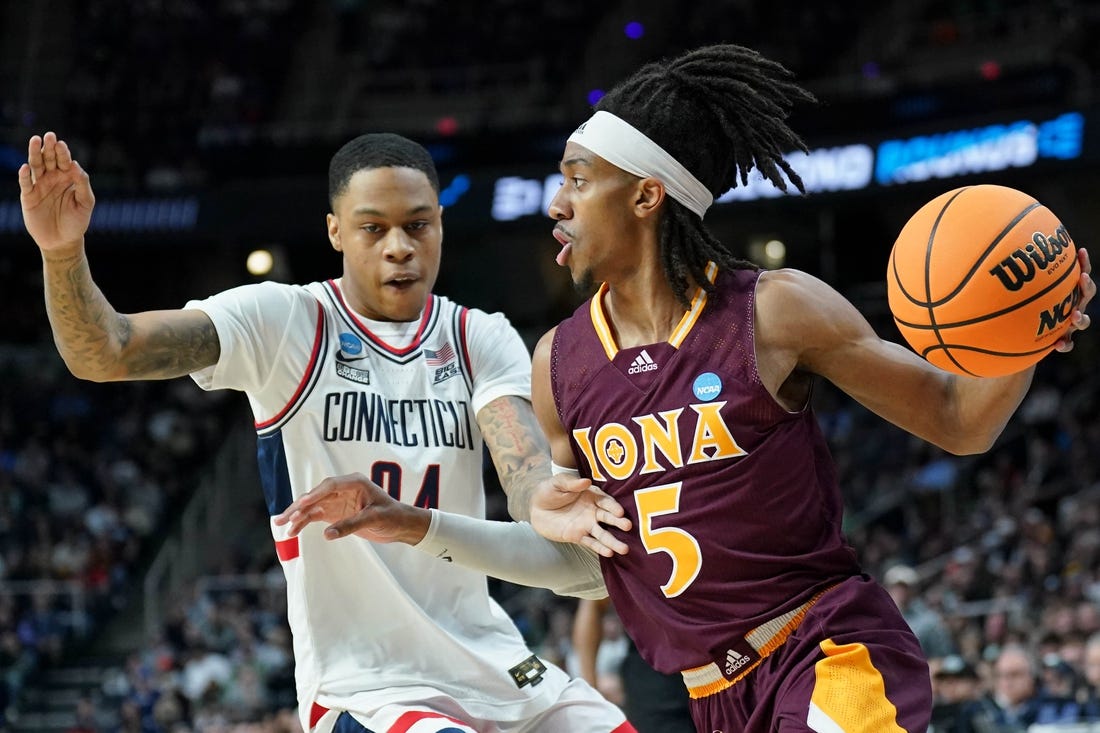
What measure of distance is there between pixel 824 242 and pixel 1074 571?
9.59 metres

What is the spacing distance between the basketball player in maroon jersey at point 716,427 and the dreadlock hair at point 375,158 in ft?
2.51

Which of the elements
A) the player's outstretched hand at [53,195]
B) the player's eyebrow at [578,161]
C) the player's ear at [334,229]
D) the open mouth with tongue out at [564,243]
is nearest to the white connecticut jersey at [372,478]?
the player's ear at [334,229]

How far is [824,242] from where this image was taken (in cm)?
2106

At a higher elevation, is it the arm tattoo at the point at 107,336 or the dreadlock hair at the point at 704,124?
the dreadlock hair at the point at 704,124

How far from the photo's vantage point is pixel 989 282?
326 centimetres

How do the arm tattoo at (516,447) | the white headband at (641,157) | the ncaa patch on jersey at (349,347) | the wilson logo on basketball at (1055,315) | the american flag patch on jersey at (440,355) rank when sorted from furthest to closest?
1. the american flag patch on jersey at (440,355)
2. the ncaa patch on jersey at (349,347)
3. the arm tattoo at (516,447)
4. the white headband at (641,157)
5. the wilson logo on basketball at (1055,315)

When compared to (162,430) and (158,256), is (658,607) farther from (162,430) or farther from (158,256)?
(158,256)

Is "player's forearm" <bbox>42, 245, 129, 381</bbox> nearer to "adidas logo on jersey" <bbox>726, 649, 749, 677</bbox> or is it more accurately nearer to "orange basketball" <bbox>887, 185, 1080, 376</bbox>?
"adidas logo on jersey" <bbox>726, 649, 749, 677</bbox>

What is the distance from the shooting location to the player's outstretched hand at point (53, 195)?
140 inches

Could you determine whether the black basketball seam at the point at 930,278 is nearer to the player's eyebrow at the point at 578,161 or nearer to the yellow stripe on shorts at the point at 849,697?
the yellow stripe on shorts at the point at 849,697

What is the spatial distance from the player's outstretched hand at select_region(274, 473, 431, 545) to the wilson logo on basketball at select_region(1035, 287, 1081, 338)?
1587mm

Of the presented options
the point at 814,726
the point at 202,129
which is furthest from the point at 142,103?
the point at 814,726

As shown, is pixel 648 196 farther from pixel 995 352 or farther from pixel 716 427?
pixel 995 352

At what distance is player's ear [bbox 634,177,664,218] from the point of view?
3672 millimetres
